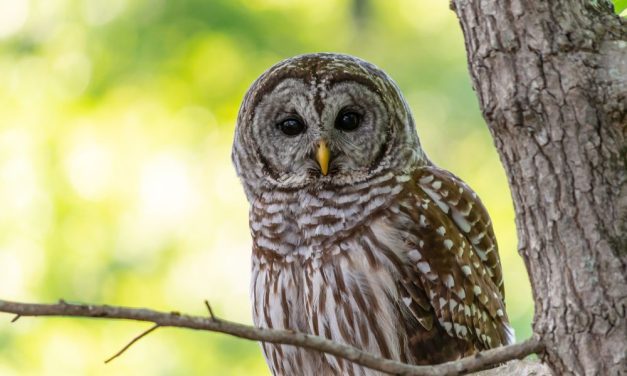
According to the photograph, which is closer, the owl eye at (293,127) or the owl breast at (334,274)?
the owl breast at (334,274)

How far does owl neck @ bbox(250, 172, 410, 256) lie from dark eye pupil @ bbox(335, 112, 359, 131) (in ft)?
0.84

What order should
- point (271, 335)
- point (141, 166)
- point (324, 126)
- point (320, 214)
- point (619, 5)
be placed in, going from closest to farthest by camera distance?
point (271, 335) < point (619, 5) < point (320, 214) < point (324, 126) < point (141, 166)

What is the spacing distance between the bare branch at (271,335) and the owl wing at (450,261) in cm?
126

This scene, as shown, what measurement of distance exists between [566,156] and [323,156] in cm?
151

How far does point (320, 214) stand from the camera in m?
3.65

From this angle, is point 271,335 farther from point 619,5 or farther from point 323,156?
point 323,156

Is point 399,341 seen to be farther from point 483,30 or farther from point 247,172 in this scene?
point 483,30

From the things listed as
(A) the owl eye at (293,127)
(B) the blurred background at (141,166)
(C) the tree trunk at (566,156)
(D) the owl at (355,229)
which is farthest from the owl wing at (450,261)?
(B) the blurred background at (141,166)

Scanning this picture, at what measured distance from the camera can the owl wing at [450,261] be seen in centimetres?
349

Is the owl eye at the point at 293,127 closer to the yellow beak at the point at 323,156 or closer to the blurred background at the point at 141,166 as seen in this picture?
the yellow beak at the point at 323,156

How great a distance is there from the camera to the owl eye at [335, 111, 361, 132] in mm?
3840

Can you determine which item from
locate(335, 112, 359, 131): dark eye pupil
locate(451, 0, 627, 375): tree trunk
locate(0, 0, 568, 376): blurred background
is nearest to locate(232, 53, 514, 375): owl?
locate(335, 112, 359, 131): dark eye pupil

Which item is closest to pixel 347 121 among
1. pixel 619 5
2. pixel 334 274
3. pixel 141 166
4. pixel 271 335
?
pixel 334 274

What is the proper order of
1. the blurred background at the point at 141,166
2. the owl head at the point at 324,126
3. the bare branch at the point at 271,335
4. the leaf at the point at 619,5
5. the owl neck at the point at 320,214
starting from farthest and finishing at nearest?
the blurred background at the point at 141,166 → the owl head at the point at 324,126 → the owl neck at the point at 320,214 → the leaf at the point at 619,5 → the bare branch at the point at 271,335
